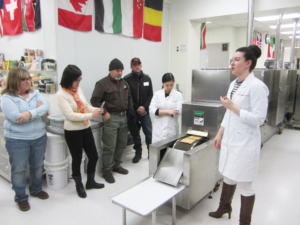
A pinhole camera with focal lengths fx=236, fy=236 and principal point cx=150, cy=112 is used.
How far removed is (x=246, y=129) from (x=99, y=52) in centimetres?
243

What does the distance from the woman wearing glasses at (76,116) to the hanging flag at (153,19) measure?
7.10 ft

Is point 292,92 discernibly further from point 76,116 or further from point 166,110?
point 76,116

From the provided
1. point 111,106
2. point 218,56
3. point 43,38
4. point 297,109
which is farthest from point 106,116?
point 218,56

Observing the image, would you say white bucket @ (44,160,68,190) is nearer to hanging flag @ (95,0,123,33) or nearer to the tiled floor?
the tiled floor

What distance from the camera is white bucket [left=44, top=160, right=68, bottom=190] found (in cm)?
277

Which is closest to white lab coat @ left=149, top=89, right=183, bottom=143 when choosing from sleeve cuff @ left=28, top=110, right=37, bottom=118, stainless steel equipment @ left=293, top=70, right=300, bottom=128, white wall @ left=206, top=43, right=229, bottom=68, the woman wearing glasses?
the woman wearing glasses

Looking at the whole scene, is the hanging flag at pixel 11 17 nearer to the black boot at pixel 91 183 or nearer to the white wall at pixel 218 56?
the black boot at pixel 91 183

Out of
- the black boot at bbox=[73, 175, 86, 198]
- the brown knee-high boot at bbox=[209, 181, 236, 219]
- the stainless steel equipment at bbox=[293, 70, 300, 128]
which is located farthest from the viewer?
the stainless steel equipment at bbox=[293, 70, 300, 128]

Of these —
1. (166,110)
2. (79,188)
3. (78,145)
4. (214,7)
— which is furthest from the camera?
(214,7)

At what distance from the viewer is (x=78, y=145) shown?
8.30 ft

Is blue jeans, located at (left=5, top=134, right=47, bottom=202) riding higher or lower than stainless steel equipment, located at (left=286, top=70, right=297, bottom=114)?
lower

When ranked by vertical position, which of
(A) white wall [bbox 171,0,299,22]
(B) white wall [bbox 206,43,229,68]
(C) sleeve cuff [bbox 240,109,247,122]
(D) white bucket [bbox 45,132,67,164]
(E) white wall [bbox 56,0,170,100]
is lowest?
(D) white bucket [bbox 45,132,67,164]

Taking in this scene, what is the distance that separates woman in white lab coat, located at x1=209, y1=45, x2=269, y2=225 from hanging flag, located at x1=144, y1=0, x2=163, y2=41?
2656 mm

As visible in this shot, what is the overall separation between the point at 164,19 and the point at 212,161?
3142mm
